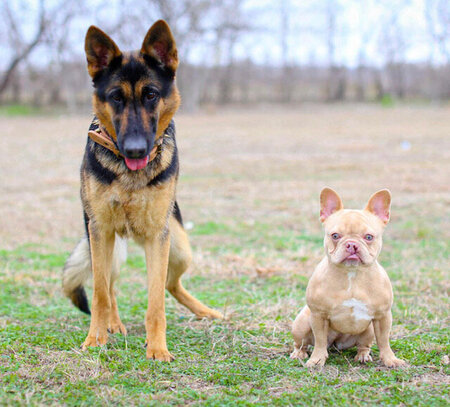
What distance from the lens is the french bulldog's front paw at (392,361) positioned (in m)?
3.61

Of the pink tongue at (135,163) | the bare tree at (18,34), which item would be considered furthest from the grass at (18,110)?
the pink tongue at (135,163)

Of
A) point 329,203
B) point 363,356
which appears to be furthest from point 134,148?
point 363,356

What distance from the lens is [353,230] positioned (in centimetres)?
352

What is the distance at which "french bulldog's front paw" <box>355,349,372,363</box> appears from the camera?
3734mm

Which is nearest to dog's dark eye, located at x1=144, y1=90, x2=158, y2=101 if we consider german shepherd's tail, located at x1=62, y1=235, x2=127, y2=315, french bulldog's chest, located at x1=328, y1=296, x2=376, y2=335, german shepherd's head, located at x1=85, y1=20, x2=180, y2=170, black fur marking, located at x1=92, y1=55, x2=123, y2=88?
german shepherd's head, located at x1=85, y1=20, x2=180, y2=170

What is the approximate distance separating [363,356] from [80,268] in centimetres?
232

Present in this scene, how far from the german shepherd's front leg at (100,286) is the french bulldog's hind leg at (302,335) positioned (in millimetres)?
1380

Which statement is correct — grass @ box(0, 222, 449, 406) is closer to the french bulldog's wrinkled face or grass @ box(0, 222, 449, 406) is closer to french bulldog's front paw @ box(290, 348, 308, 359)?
french bulldog's front paw @ box(290, 348, 308, 359)

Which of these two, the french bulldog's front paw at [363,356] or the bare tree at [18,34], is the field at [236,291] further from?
the bare tree at [18,34]

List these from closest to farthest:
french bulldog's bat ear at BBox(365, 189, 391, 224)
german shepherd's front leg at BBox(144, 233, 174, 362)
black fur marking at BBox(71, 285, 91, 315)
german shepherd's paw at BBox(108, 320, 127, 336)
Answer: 1. french bulldog's bat ear at BBox(365, 189, 391, 224)
2. german shepherd's front leg at BBox(144, 233, 174, 362)
3. german shepherd's paw at BBox(108, 320, 127, 336)
4. black fur marking at BBox(71, 285, 91, 315)

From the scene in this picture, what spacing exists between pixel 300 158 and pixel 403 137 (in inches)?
227

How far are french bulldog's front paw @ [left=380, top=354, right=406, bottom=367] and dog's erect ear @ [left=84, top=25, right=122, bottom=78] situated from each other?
8.79 ft

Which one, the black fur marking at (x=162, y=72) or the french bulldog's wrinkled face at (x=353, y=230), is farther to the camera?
the black fur marking at (x=162, y=72)

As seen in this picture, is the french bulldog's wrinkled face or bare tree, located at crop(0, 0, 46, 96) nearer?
the french bulldog's wrinkled face
